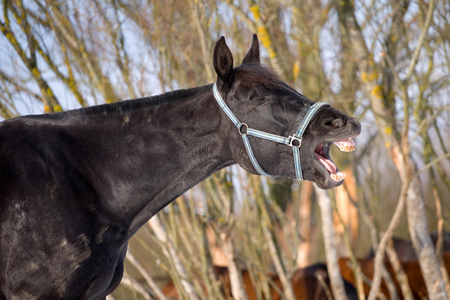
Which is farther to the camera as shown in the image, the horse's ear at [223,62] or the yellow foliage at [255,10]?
the yellow foliage at [255,10]

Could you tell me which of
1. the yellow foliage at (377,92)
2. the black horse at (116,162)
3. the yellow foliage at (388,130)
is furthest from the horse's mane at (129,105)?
the yellow foliage at (377,92)

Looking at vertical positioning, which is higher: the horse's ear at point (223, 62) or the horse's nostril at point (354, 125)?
the horse's ear at point (223, 62)

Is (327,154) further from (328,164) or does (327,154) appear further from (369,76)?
(369,76)

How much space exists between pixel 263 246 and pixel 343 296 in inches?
39.1

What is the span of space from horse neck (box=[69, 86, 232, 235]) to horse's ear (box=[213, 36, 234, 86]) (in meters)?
0.14

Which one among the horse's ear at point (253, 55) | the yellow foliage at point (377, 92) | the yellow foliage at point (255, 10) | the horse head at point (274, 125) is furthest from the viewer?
the yellow foliage at point (377, 92)

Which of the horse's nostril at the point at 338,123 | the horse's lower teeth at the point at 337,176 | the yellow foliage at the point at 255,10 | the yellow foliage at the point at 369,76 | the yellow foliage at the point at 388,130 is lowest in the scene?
the horse's lower teeth at the point at 337,176

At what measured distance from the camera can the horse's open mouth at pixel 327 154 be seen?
2.13 m

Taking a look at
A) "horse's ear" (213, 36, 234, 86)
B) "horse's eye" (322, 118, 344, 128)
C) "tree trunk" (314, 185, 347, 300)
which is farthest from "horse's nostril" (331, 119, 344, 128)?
"tree trunk" (314, 185, 347, 300)

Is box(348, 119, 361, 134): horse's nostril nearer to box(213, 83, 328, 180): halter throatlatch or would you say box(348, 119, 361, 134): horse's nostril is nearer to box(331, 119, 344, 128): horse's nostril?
box(331, 119, 344, 128): horse's nostril

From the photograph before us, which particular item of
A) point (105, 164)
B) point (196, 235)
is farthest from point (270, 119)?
point (196, 235)

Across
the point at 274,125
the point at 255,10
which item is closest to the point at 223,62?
the point at 274,125

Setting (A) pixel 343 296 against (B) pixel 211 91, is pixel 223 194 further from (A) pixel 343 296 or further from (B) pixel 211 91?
(B) pixel 211 91

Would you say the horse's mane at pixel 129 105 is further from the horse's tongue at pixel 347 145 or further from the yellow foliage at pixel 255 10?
the yellow foliage at pixel 255 10
